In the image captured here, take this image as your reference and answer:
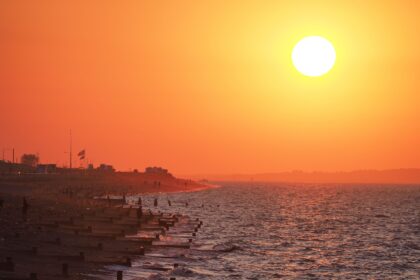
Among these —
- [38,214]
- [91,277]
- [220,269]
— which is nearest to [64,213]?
[38,214]

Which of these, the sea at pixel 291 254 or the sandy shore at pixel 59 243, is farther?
the sea at pixel 291 254

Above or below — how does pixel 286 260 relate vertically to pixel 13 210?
below

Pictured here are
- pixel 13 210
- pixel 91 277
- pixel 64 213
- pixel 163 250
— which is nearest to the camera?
pixel 91 277

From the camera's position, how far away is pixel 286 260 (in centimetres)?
6100

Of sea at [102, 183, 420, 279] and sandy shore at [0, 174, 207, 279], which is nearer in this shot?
sandy shore at [0, 174, 207, 279]

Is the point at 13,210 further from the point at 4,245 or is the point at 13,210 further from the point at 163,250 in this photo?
the point at 4,245

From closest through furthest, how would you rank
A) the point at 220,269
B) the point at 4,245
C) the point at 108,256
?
the point at 4,245 < the point at 108,256 < the point at 220,269

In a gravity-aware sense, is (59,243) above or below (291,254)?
above

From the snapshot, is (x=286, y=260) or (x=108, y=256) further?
(x=286, y=260)

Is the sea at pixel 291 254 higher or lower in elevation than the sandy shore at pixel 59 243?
lower

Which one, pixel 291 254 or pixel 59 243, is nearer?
pixel 59 243

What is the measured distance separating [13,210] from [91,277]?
91.4ft

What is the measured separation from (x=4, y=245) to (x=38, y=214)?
76.2ft

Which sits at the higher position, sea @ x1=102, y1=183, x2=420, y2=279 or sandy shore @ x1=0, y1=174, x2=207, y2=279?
sandy shore @ x1=0, y1=174, x2=207, y2=279
